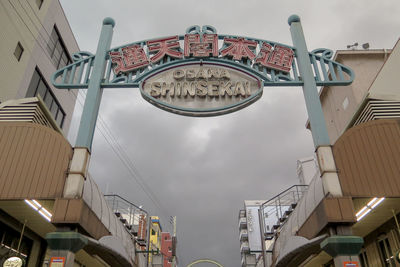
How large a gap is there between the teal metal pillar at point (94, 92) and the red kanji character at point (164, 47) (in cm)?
177

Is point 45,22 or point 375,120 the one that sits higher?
point 45,22

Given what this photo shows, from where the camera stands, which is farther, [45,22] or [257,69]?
[45,22]

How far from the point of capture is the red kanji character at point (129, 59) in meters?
13.1

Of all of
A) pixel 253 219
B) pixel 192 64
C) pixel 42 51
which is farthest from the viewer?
pixel 253 219

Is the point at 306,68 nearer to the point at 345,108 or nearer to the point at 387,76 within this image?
the point at 387,76

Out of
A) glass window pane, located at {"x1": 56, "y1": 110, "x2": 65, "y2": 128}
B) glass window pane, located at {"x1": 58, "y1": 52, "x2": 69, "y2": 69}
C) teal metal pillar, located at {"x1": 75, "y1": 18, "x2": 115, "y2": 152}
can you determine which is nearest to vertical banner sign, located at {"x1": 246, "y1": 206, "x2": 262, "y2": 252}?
glass window pane, located at {"x1": 56, "y1": 110, "x2": 65, "y2": 128}

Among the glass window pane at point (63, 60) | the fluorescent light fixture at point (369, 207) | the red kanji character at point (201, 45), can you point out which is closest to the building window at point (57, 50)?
the glass window pane at point (63, 60)

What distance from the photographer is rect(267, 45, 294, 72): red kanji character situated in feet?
42.6

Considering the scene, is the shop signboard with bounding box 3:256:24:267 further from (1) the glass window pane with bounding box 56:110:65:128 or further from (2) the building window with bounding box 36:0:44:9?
(2) the building window with bounding box 36:0:44:9

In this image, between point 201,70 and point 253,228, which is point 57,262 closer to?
point 201,70

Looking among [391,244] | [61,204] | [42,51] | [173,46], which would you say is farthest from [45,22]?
[391,244]

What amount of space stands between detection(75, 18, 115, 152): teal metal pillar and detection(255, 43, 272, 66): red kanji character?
611 cm

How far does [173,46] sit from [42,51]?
14188mm

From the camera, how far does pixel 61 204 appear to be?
913 centimetres
